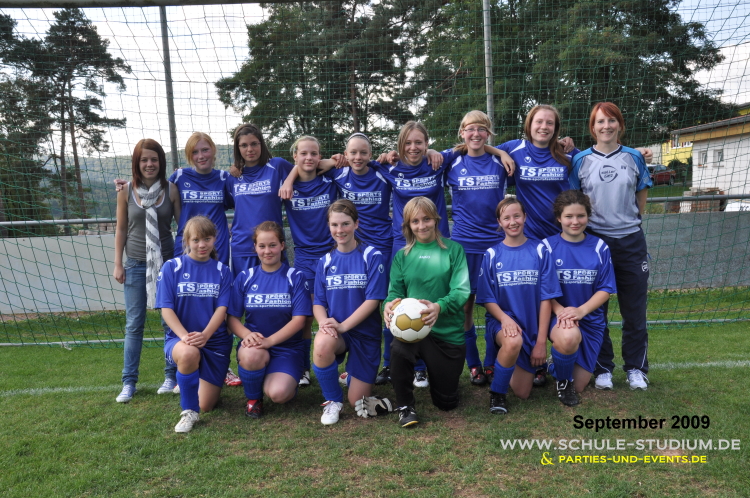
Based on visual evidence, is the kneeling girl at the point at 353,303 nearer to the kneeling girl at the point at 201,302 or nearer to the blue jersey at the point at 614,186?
the kneeling girl at the point at 201,302

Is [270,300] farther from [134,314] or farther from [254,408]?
[134,314]

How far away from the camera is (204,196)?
3.61 meters

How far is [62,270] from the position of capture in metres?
Result: 6.43

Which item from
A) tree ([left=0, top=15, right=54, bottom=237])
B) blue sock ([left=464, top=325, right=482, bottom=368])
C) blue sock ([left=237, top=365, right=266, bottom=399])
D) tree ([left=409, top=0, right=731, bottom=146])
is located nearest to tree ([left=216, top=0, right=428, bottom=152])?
tree ([left=409, top=0, right=731, bottom=146])

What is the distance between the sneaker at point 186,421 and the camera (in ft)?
9.15

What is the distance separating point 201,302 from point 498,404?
1.94 meters

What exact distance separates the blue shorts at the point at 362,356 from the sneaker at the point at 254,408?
56 cm

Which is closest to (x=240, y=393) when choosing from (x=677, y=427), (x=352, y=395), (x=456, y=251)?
(x=352, y=395)

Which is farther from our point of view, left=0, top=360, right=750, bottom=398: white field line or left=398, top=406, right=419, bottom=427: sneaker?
left=0, top=360, right=750, bottom=398: white field line

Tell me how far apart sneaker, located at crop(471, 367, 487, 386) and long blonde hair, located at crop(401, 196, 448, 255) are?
1030mm

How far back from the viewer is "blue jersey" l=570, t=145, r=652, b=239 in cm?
325

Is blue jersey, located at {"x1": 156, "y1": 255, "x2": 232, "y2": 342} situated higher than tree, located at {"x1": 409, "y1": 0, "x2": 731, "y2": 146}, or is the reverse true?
tree, located at {"x1": 409, "y1": 0, "x2": 731, "y2": 146}

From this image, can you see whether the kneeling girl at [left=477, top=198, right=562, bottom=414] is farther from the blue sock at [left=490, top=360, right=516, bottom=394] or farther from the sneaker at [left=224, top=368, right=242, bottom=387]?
the sneaker at [left=224, top=368, right=242, bottom=387]

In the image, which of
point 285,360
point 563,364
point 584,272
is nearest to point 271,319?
point 285,360
